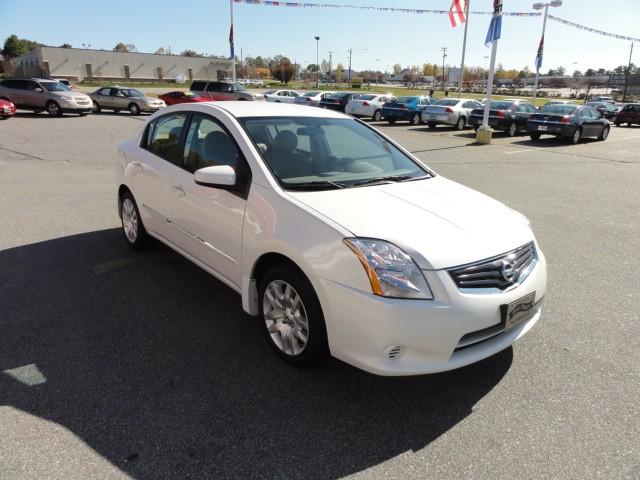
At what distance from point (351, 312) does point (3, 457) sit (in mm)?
1868

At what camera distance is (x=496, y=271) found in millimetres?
2748

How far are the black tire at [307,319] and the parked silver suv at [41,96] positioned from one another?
79.4 feet

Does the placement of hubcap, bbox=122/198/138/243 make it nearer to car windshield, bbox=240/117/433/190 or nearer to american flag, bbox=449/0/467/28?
car windshield, bbox=240/117/433/190

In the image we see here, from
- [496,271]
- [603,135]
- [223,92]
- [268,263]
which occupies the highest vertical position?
[223,92]

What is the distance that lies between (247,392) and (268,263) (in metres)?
0.83

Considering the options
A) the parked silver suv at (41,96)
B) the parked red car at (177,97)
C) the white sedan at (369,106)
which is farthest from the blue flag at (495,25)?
the parked silver suv at (41,96)

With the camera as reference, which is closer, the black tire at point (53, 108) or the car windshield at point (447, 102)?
the black tire at point (53, 108)

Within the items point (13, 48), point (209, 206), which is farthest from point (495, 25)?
point (13, 48)

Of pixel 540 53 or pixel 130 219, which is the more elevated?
pixel 540 53

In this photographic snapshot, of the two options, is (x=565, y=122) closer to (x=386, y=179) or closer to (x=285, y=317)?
(x=386, y=179)

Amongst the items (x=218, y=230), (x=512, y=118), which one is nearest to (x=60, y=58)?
(x=512, y=118)

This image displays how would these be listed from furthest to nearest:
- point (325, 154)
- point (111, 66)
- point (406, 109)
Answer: point (111, 66) < point (406, 109) < point (325, 154)

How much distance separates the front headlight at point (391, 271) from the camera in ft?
8.33

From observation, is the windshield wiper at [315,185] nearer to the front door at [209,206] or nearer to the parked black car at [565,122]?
the front door at [209,206]
